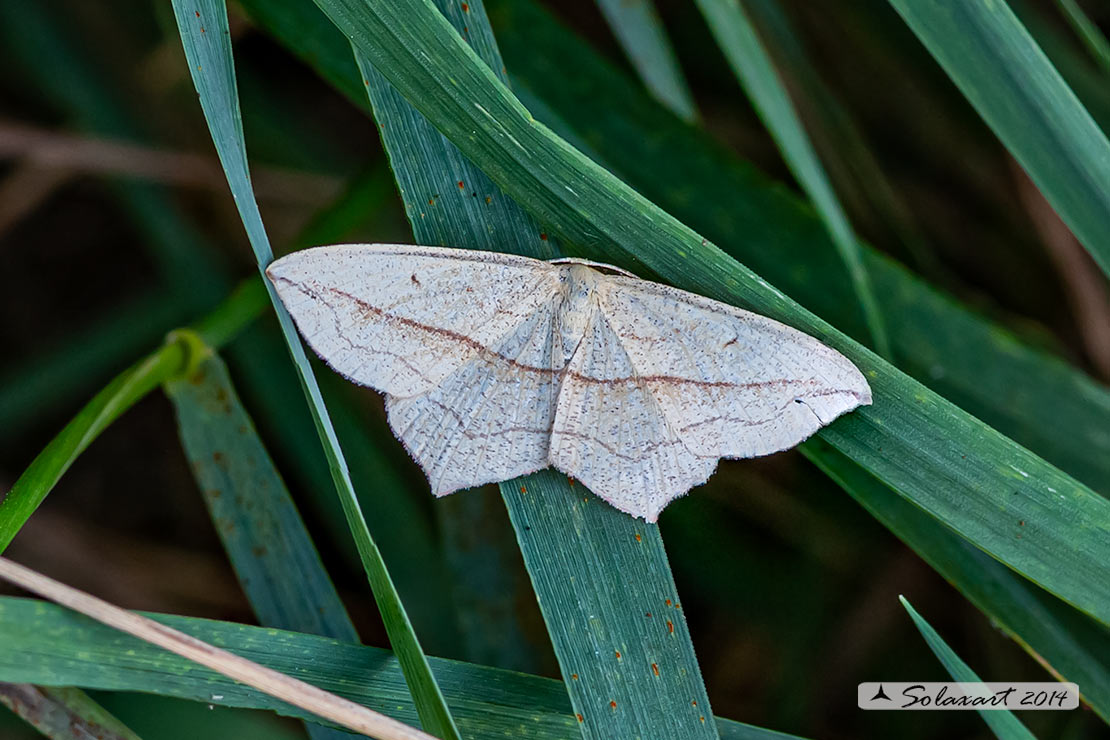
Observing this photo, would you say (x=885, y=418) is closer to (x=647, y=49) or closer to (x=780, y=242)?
(x=780, y=242)

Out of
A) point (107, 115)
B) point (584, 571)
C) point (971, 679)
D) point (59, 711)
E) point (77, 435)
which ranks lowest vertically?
point (59, 711)

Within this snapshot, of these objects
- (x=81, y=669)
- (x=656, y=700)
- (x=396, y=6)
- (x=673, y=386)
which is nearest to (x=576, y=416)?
(x=673, y=386)

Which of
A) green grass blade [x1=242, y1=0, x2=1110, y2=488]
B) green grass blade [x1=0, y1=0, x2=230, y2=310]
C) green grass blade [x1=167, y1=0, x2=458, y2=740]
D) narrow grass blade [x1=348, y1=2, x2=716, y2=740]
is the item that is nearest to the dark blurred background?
green grass blade [x1=0, y1=0, x2=230, y2=310]

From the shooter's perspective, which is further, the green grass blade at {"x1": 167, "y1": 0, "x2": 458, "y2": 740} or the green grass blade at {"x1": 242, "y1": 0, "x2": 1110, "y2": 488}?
the green grass blade at {"x1": 242, "y1": 0, "x2": 1110, "y2": 488}

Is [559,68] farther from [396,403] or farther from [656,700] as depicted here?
[656,700]

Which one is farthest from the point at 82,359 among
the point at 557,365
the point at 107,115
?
the point at 557,365

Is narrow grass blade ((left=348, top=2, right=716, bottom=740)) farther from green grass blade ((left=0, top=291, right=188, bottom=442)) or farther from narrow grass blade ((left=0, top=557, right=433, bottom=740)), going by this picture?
green grass blade ((left=0, top=291, right=188, bottom=442))
